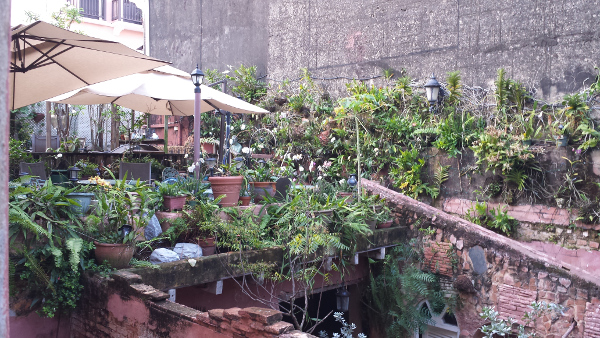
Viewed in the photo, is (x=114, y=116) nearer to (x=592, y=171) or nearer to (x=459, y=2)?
(x=459, y=2)

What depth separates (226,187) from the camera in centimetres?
601

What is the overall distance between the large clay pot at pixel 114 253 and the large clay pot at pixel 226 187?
1497 millimetres

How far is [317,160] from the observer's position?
1050 centimetres

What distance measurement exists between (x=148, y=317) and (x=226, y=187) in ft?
6.71

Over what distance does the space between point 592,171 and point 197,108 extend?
20.1 feet

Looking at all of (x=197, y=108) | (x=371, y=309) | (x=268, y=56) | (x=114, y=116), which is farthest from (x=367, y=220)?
(x=114, y=116)

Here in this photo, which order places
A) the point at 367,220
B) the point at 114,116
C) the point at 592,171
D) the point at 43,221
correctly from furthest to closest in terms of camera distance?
the point at 114,116, the point at 592,171, the point at 367,220, the point at 43,221

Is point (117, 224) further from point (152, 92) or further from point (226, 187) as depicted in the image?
point (152, 92)

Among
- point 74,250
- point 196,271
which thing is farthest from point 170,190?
point 74,250

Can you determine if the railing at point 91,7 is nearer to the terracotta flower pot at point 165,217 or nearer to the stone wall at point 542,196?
the stone wall at point 542,196

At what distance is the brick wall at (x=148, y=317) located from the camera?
383cm

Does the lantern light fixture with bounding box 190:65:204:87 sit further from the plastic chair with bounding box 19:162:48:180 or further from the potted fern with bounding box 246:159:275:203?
the plastic chair with bounding box 19:162:48:180

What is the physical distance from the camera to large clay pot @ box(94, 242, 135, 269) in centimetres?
469

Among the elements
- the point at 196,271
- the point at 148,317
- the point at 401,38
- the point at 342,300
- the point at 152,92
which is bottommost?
the point at 342,300
